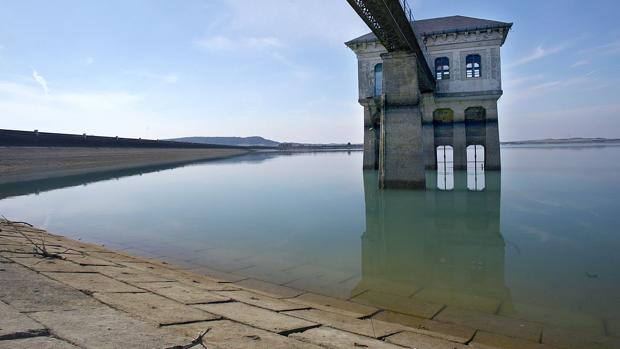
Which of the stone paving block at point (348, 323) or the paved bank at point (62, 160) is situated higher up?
the paved bank at point (62, 160)

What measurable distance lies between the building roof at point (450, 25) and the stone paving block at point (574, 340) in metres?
30.2

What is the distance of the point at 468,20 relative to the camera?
113ft

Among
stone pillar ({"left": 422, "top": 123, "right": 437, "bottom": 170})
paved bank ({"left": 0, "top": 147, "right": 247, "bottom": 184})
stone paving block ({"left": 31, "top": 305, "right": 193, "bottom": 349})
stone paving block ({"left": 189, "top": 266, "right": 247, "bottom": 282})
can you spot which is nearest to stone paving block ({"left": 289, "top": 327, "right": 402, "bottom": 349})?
stone paving block ({"left": 31, "top": 305, "right": 193, "bottom": 349})

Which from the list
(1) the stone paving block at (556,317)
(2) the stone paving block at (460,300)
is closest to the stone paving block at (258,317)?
(2) the stone paving block at (460,300)

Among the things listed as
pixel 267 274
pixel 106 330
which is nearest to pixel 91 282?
pixel 106 330

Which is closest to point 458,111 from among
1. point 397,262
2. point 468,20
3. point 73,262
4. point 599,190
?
point 468,20

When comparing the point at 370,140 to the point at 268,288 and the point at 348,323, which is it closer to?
the point at 268,288

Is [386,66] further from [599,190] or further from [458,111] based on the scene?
[458,111]

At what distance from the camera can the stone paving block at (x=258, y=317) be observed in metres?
4.07

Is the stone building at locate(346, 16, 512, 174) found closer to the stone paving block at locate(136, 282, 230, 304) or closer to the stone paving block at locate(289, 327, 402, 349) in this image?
the stone paving block at locate(136, 282, 230, 304)

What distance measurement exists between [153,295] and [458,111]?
111 ft

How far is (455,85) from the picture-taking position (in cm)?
3366

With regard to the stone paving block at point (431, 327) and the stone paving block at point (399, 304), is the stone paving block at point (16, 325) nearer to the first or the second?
the stone paving block at point (431, 327)

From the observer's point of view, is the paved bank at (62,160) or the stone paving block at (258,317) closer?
the stone paving block at (258,317)
